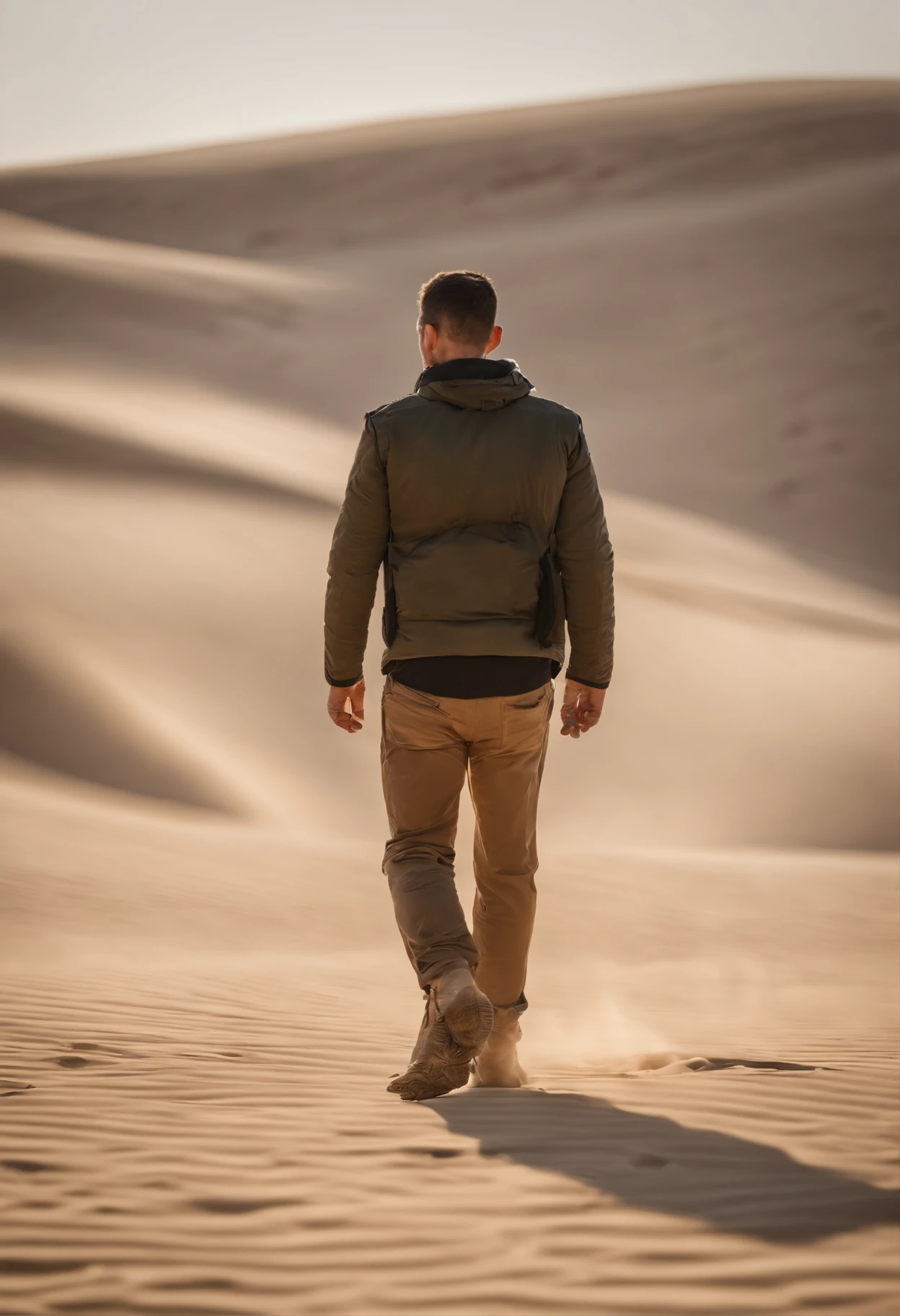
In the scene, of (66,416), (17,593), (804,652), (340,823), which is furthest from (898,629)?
(66,416)

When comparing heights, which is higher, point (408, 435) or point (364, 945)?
point (408, 435)

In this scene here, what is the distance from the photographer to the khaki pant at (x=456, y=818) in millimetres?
3691

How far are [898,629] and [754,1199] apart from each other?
15.4 meters

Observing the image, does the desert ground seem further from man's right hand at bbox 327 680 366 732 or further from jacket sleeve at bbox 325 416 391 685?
jacket sleeve at bbox 325 416 391 685

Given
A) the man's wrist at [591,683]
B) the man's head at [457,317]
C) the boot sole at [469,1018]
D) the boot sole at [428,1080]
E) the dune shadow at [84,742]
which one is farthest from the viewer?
the dune shadow at [84,742]

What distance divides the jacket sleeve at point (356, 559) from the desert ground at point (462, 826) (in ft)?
4.09

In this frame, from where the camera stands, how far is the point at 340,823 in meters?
10.9

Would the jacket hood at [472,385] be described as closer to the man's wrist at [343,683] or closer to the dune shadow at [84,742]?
the man's wrist at [343,683]

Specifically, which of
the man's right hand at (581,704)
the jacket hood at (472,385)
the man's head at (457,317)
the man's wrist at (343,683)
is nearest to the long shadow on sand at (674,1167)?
the man's right hand at (581,704)

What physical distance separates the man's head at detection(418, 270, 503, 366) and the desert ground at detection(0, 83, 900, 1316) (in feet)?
6.68

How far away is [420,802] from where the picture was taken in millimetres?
3812

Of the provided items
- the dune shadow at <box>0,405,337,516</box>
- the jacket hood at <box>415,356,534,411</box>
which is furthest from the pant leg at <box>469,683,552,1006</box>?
the dune shadow at <box>0,405,337,516</box>

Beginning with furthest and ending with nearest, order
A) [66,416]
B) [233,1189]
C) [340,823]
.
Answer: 1. [66,416]
2. [340,823]
3. [233,1189]

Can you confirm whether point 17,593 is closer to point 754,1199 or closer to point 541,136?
point 754,1199
